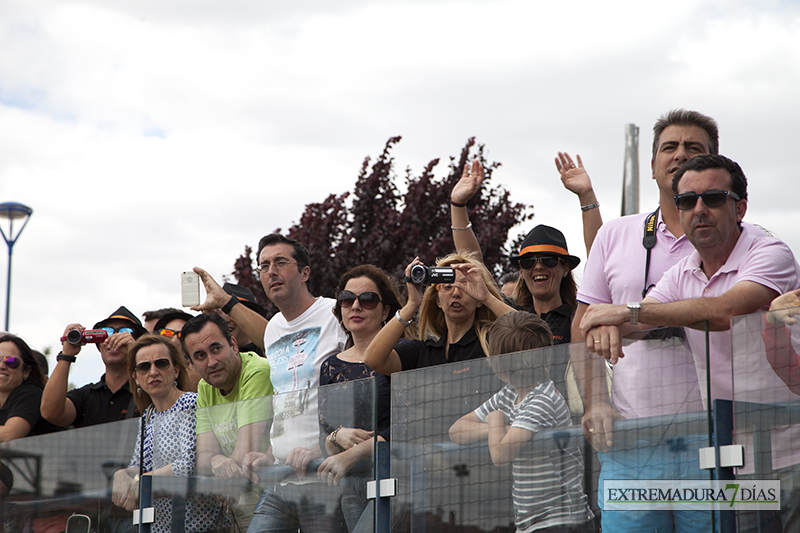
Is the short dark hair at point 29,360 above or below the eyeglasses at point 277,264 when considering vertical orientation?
below

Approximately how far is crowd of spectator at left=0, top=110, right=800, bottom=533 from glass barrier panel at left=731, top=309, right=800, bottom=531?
0.04 ft

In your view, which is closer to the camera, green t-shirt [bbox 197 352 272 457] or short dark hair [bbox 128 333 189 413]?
green t-shirt [bbox 197 352 272 457]

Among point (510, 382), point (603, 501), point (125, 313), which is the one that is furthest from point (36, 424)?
point (603, 501)

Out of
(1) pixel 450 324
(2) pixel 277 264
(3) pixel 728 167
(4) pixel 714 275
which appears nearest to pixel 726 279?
(4) pixel 714 275

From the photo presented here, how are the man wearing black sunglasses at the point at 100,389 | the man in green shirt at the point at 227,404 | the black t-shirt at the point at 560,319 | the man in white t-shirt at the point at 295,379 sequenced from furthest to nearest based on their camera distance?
the man wearing black sunglasses at the point at 100,389
the black t-shirt at the point at 560,319
the man in green shirt at the point at 227,404
the man in white t-shirt at the point at 295,379

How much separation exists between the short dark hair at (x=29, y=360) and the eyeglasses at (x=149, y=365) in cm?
139

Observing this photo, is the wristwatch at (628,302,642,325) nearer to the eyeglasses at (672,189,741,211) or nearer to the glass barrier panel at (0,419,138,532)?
the eyeglasses at (672,189,741,211)

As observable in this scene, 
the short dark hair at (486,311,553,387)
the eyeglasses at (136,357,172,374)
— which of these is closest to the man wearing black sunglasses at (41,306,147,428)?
the eyeglasses at (136,357,172,374)

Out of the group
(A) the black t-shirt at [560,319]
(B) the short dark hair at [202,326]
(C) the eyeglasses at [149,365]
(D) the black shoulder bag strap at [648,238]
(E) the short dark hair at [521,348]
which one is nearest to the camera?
(E) the short dark hair at [521,348]

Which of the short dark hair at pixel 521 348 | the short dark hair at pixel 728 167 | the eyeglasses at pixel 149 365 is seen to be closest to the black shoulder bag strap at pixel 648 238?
the short dark hair at pixel 521 348

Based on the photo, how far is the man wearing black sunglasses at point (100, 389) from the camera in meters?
6.28

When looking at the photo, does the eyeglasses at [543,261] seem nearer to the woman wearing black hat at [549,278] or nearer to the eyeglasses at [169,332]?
the woman wearing black hat at [549,278]

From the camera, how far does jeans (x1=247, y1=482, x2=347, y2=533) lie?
4.32 metres

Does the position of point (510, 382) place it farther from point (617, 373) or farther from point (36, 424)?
point (36, 424)
